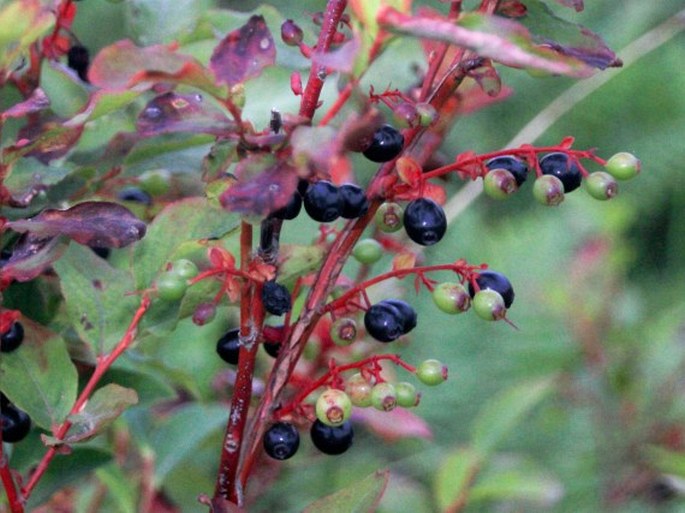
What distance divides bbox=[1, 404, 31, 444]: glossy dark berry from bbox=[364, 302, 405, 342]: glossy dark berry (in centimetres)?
24

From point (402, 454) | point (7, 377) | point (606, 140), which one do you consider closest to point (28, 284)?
point (7, 377)

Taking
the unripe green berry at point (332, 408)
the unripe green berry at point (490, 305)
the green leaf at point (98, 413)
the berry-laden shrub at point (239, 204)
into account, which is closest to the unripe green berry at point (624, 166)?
the berry-laden shrub at point (239, 204)

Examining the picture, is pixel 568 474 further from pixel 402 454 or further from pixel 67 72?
pixel 67 72

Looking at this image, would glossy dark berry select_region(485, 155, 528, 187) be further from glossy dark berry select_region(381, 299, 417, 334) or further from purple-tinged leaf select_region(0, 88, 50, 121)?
purple-tinged leaf select_region(0, 88, 50, 121)

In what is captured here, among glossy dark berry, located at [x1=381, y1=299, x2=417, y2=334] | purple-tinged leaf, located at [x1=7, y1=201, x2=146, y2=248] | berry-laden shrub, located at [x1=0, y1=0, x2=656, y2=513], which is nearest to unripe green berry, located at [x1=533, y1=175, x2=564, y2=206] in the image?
berry-laden shrub, located at [x1=0, y1=0, x2=656, y2=513]

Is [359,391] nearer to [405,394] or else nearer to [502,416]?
[405,394]

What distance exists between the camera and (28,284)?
2.34ft

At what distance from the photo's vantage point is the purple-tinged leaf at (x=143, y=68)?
0.45 meters

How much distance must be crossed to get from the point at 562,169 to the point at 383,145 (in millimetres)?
121

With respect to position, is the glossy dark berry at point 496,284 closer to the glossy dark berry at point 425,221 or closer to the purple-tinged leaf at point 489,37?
the glossy dark berry at point 425,221

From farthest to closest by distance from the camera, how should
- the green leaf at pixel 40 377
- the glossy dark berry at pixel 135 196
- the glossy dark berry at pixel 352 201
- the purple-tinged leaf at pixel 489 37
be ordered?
the glossy dark berry at pixel 135 196, the green leaf at pixel 40 377, the glossy dark berry at pixel 352 201, the purple-tinged leaf at pixel 489 37

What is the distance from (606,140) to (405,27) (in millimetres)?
2034

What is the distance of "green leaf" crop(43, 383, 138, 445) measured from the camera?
0.59m

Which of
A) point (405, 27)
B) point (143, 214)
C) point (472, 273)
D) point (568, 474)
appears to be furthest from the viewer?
point (568, 474)
